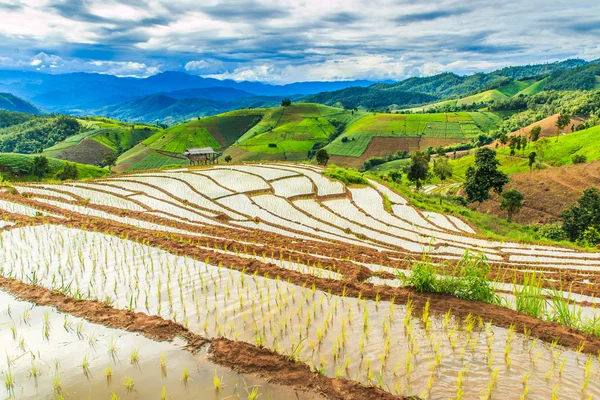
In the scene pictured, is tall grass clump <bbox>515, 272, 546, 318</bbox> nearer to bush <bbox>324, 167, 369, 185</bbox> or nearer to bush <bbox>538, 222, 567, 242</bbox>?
bush <bbox>324, 167, 369, 185</bbox>

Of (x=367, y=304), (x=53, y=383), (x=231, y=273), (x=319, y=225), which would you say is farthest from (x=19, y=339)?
(x=319, y=225)

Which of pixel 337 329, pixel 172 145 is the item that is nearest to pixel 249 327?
pixel 337 329

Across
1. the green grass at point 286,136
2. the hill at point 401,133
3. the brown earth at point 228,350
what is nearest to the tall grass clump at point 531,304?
the brown earth at point 228,350

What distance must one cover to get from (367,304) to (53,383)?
6.69 metres

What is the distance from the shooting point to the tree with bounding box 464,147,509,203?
51.1 meters

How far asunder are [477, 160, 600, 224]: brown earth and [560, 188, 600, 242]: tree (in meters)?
14.9

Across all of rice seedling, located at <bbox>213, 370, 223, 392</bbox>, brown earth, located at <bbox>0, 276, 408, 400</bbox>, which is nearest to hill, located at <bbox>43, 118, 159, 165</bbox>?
brown earth, located at <bbox>0, 276, 408, 400</bbox>

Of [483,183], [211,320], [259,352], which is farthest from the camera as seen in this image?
[483,183]

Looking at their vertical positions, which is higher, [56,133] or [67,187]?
[56,133]

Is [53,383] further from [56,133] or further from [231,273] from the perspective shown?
[56,133]

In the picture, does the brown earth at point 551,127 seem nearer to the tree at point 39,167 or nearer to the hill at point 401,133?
the hill at point 401,133

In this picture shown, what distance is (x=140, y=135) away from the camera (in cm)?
19650

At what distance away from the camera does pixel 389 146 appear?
6019 inches

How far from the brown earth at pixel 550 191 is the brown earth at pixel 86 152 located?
156 metres
